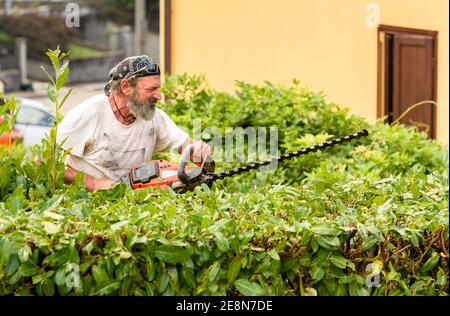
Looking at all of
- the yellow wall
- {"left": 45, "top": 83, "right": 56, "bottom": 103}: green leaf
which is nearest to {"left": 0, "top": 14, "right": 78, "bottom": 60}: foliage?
the yellow wall

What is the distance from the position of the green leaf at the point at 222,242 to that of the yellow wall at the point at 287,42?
7297 millimetres

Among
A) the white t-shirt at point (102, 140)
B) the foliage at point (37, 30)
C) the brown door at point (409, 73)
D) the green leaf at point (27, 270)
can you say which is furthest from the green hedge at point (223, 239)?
the foliage at point (37, 30)

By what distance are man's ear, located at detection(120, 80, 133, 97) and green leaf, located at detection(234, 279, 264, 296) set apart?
2372mm

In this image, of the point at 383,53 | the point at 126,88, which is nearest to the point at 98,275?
the point at 126,88

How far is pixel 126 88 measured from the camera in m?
6.08

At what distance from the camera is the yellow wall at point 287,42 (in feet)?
36.8

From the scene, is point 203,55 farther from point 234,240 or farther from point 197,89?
point 234,240

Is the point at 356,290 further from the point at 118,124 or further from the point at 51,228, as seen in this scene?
the point at 118,124

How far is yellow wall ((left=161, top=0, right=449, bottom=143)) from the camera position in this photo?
1122cm

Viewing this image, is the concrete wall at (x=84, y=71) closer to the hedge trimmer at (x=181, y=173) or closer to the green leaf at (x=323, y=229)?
the hedge trimmer at (x=181, y=173)

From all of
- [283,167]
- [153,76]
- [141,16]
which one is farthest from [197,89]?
[141,16]

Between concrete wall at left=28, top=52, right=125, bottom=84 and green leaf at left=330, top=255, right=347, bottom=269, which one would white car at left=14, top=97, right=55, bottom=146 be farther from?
concrete wall at left=28, top=52, right=125, bottom=84

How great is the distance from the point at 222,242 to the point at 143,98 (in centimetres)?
230

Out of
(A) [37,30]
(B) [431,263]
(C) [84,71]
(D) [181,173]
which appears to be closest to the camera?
(B) [431,263]
